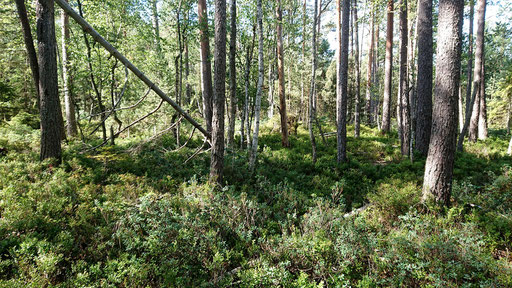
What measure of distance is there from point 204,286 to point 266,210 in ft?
7.38

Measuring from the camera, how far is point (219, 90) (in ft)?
18.7

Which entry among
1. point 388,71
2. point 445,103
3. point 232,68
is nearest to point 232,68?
point 232,68

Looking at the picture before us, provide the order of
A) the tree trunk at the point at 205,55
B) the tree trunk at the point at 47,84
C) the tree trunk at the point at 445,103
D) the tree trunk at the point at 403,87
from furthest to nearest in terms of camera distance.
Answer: the tree trunk at the point at 205,55 → the tree trunk at the point at 403,87 → the tree trunk at the point at 47,84 → the tree trunk at the point at 445,103

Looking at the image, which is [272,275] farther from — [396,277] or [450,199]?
[450,199]

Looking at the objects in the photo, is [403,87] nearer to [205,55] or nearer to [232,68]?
[232,68]

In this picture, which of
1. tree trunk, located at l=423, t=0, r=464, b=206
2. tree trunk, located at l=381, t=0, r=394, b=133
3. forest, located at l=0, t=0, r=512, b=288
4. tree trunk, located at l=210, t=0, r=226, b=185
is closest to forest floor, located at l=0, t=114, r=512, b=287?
forest, located at l=0, t=0, r=512, b=288

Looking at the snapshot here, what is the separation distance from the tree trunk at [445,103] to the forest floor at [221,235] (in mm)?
499

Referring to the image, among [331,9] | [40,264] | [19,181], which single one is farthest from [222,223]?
[331,9]

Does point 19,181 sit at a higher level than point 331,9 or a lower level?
lower

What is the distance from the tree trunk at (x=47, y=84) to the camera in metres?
5.92

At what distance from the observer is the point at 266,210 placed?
16.7 ft

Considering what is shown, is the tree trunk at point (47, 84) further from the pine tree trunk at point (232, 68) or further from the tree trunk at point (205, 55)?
the pine tree trunk at point (232, 68)

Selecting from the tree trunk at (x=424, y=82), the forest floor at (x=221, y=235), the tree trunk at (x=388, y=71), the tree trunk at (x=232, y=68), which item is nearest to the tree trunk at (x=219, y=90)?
the forest floor at (x=221, y=235)

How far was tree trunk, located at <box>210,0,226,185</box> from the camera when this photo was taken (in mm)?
5418
